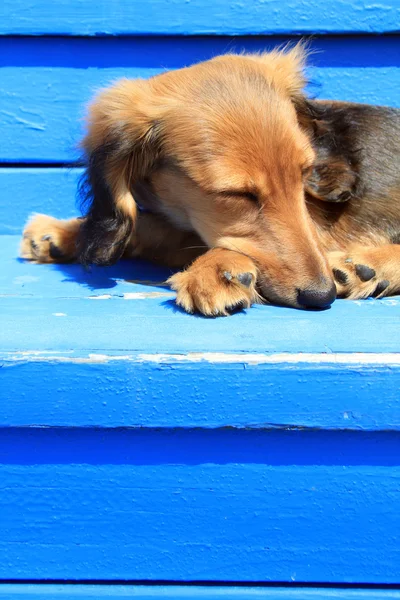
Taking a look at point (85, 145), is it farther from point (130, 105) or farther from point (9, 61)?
point (9, 61)

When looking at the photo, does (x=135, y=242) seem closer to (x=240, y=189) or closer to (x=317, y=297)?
(x=240, y=189)

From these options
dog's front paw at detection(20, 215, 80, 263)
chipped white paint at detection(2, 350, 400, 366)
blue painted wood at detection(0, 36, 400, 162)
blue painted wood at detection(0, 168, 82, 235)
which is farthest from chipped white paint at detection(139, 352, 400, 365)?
blue painted wood at detection(0, 168, 82, 235)

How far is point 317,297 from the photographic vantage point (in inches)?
66.1

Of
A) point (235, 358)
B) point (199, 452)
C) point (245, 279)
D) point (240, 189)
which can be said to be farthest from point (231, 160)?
point (199, 452)

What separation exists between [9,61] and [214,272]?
142 cm

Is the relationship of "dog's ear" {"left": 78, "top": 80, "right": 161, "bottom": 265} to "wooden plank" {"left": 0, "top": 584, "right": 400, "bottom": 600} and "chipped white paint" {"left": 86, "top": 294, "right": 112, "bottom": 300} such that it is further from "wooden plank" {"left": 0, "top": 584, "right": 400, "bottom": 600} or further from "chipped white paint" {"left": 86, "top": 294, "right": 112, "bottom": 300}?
"wooden plank" {"left": 0, "top": 584, "right": 400, "bottom": 600}

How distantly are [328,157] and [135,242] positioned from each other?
67 cm

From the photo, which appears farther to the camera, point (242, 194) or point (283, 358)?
point (242, 194)

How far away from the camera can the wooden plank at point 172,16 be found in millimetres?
2492

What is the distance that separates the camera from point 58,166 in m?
2.73

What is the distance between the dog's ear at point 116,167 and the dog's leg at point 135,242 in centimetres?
19

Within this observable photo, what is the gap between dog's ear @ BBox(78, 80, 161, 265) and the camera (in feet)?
6.44

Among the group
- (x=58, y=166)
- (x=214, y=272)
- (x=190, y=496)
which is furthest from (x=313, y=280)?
(x=58, y=166)

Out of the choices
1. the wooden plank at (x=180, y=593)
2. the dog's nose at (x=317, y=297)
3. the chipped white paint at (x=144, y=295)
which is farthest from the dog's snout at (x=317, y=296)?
the wooden plank at (x=180, y=593)
